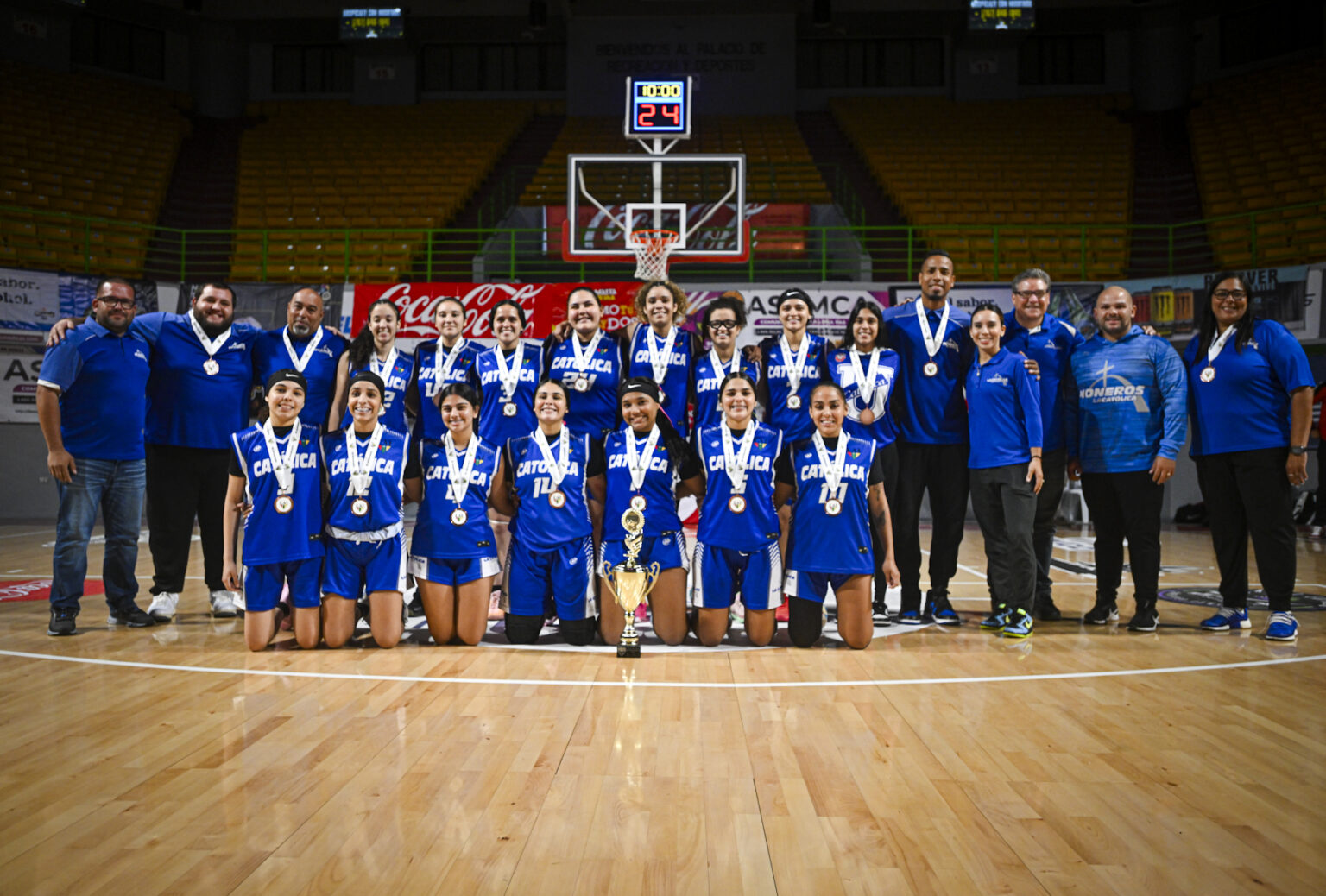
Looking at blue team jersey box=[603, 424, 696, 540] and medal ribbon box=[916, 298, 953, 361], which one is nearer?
blue team jersey box=[603, 424, 696, 540]

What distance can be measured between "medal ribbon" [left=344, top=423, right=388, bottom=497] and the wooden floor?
850 mm

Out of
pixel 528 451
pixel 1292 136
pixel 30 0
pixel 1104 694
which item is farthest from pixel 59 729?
pixel 30 0

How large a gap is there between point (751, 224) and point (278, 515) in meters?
13.2

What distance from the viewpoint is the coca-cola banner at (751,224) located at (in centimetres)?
1558

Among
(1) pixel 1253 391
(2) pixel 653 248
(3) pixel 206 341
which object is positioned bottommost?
(1) pixel 1253 391

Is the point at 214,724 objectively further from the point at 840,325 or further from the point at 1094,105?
the point at 1094,105

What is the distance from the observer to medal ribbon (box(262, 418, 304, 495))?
16.5ft

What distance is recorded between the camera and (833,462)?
516cm

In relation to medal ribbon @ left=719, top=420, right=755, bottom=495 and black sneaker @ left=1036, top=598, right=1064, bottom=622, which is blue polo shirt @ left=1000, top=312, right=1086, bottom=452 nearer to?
black sneaker @ left=1036, top=598, right=1064, bottom=622

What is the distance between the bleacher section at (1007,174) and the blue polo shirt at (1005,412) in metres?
9.80

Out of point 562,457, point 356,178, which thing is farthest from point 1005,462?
point 356,178

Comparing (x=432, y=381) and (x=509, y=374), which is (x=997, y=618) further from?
(x=432, y=381)

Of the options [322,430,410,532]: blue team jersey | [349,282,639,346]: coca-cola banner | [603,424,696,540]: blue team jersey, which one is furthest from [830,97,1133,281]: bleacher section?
[322,430,410,532]: blue team jersey

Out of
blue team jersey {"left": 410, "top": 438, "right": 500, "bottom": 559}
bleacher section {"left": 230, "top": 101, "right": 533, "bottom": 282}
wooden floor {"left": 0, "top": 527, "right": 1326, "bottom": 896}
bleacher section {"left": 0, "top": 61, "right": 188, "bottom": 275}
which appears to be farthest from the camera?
bleacher section {"left": 230, "top": 101, "right": 533, "bottom": 282}
